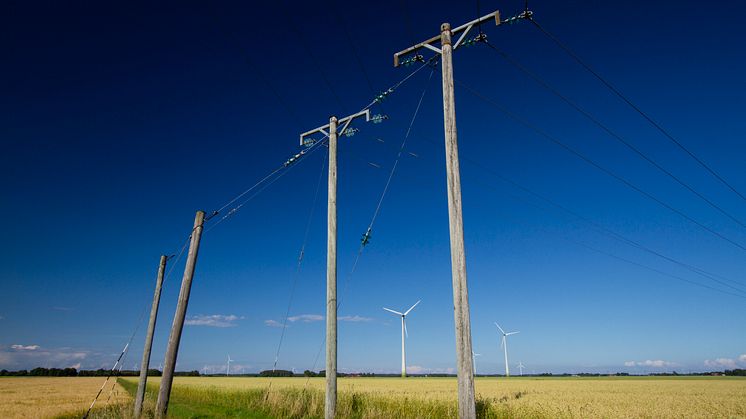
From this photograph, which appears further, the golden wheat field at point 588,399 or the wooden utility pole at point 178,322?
the golden wheat field at point 588,399

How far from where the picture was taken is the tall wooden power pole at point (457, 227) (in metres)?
8.03

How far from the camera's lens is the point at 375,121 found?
532 inches

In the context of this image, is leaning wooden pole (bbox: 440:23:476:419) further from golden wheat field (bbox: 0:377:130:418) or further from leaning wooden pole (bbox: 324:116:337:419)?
golden wheat field (bbox: 0:377:130:418)

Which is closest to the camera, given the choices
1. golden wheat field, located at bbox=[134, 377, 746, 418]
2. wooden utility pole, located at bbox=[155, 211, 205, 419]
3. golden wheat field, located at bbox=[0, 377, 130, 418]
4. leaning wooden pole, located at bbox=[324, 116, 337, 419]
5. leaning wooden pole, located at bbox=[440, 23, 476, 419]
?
leaning wooden pole, located at bbox=[440, 23, 476, 419]

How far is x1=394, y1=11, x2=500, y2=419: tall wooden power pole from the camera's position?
8031 millimetres

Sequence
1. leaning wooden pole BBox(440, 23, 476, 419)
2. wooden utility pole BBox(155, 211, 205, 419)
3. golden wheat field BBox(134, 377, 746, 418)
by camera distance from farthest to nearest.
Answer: golden wheat field BBox(134, 377, 746, 418)
wooden utility pole BBox(155, 211, 205, 419)
leaning wooden pole BBox(440, 23, 476, 419)

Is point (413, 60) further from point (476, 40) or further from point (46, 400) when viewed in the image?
point (46, 400)

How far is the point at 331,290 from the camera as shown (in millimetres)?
12469

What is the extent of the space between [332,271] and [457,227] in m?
5.15

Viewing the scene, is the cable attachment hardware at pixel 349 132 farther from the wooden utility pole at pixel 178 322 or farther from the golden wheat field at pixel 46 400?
the golden wheat field at pixel 46 400

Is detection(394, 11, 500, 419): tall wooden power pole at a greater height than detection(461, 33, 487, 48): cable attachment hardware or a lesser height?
lesser

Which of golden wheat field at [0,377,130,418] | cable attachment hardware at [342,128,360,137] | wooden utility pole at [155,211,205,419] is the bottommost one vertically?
golden wheat field at [0,377,130,418]

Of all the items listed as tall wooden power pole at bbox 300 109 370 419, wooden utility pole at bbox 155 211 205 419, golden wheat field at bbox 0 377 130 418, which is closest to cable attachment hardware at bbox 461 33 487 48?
tall wooden power pole at bbox 300 109 370 419

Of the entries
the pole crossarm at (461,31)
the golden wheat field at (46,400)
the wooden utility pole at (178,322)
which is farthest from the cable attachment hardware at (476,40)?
the golden wheat field at (46,400)
